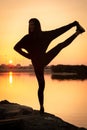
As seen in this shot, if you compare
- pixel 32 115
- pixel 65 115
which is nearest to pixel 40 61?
pixel 32 115

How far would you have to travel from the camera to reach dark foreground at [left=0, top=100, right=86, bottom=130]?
400 inches

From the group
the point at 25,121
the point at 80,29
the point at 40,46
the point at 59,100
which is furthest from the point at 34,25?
the point at 59,100

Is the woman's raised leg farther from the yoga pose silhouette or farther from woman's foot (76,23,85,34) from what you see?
woman's foot (76,23,85,34)

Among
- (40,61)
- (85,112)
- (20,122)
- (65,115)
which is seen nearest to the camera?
(20,122)

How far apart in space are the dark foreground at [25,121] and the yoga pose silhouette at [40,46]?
2.07 feet

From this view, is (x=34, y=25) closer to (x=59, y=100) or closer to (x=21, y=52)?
(x=21, y=52)

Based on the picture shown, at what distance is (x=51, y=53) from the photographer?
11383mm

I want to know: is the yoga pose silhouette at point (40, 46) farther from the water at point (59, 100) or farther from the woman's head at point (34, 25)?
the water at point (59, 100)

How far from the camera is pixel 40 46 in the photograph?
1144cm

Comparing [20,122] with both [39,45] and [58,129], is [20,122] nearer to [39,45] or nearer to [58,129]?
[58,129]

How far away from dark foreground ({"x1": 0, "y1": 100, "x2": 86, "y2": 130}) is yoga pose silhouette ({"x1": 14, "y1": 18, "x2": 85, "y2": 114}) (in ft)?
2.07

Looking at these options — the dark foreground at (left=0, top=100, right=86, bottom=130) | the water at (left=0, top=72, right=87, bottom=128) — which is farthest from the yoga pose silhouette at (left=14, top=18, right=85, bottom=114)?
the water at (left=0, top=72, right=87, bottom=128)

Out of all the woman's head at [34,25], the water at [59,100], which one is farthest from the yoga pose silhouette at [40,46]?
the water at [59,100]

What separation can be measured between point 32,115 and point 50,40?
212cm
